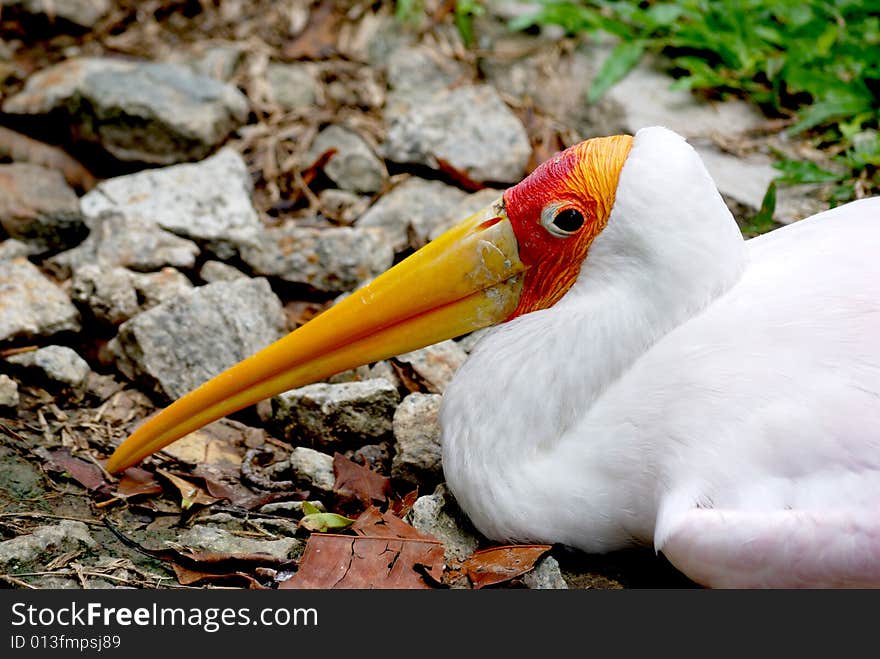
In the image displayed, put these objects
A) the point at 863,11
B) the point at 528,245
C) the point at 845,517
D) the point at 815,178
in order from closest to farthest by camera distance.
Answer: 1. the point at 845,517
2. the point at 528,245
3. the point at 815,178
4. the point at 863,11

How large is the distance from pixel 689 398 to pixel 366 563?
43.1 inches

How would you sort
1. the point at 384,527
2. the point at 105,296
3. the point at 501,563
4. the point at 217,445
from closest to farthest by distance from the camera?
the point at 501,563 → the point at 384,527 → the point at 217,445 → the point at 105,296

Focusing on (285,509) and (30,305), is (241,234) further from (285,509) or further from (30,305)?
(285,509)

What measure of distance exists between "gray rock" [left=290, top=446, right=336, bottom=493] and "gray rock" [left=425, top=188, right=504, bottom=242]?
58.9 inches

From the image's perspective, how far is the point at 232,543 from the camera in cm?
345

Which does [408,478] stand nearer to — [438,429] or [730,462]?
[438,429]

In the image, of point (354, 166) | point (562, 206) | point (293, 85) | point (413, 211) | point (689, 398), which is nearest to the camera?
point (689, 398)

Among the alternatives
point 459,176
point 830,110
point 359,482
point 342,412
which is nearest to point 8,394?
point 342,412

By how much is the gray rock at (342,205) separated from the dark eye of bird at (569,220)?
234 cm

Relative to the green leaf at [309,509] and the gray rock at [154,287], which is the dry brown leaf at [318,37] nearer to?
the gray rock at [154,287]

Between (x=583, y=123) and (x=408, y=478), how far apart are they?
9.59ft

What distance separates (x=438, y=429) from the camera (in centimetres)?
386

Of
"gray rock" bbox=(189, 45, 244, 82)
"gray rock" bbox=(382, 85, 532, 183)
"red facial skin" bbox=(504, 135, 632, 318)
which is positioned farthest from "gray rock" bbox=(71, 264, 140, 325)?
"gray rock" bbox=(189, 45, 244, 82)
